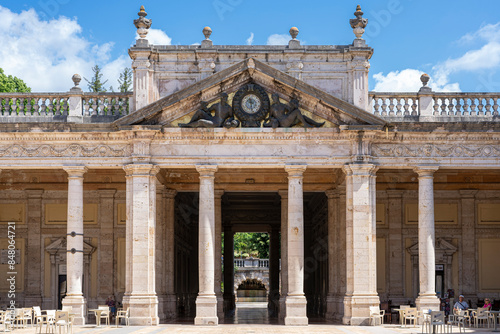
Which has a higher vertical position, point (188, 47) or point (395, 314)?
point (188, 47)

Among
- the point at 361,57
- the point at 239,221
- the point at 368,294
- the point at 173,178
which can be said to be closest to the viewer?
the point at 368,294

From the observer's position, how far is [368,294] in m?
33.8

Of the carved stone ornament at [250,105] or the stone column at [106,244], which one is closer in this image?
the carved stone ornament at [250,105]

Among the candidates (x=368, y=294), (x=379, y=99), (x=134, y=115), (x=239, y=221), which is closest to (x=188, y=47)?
(x=134, y=115)

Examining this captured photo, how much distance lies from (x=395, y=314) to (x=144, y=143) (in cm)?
1400

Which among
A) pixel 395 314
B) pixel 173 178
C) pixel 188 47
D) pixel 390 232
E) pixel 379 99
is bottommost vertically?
pixel 395 314

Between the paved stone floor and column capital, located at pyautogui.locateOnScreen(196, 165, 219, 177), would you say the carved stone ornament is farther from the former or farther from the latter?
the paved stone floor

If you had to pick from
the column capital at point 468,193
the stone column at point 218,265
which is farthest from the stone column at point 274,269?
the column capital at point 468,193

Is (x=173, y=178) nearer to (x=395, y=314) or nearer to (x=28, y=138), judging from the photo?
(x=28, y=138)

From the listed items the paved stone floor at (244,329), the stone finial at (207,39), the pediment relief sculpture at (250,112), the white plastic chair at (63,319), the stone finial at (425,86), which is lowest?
the paved stone floor at (244,329)

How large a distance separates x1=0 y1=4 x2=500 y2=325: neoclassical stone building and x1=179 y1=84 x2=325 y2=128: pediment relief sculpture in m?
0.05

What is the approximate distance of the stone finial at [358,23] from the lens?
36.1m

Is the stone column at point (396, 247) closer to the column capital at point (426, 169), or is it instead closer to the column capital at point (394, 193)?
the column capital at point (394, 193)

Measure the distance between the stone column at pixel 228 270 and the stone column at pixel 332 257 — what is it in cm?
997
